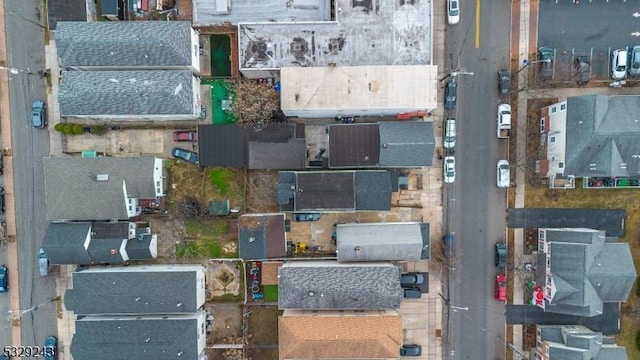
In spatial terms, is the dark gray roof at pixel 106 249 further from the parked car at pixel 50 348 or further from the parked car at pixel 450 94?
the parked car at pixel 450 94

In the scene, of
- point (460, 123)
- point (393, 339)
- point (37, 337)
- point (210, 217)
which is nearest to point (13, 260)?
point (37, 337)

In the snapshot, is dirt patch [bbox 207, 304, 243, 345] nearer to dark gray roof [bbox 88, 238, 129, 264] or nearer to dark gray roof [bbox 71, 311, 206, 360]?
dark gray roof [bbox 71, 311, 206, 360]

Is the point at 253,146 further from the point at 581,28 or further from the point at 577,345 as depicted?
the point at 577,345

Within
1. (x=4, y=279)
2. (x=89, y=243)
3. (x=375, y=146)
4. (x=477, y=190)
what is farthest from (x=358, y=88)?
(x=4, y=279)

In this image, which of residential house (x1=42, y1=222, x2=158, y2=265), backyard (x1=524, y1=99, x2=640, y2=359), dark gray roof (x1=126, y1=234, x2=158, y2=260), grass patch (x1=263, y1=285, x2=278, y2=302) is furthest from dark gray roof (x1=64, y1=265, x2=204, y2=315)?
backyard (x1=524, y1=99, x2=640, y2=359)

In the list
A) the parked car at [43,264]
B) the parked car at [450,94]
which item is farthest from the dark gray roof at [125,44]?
the parked car at [450,94]

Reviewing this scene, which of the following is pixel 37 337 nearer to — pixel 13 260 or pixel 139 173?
pixel 13 260
